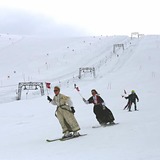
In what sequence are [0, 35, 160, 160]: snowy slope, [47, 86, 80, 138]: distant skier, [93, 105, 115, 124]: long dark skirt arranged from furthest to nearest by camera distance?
[93, 105, 115, 124]: long dark skirt < [47, 86, 80, 138]: distant skier < [0, 35, 160, 160]: snowy slope

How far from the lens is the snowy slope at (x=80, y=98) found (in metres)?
7.53

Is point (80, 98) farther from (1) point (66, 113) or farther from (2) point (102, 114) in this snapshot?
(1) point (66, 113)

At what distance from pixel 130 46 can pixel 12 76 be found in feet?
65.3

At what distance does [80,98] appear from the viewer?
24.8 metres

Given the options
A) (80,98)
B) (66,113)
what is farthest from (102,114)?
(80,98)

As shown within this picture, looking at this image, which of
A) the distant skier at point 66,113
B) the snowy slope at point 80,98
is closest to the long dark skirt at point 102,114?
the snowy slope at point 80,98

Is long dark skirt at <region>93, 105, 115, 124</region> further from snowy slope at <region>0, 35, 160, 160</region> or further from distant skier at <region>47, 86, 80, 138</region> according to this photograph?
distant skier at <region>47, 86, 80, 138</region>

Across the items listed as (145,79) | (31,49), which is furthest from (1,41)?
(145,79)

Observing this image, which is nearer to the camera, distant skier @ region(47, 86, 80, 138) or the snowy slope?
the snowy slope

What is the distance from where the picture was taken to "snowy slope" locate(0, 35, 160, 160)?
7.53m

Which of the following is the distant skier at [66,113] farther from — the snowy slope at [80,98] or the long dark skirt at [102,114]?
the long dark skirt at [102,114]

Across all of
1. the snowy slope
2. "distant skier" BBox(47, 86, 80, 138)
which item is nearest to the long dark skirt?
the snowy slope

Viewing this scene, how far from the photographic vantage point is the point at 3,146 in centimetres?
955

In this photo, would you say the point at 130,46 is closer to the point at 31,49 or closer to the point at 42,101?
the point at 31,49
